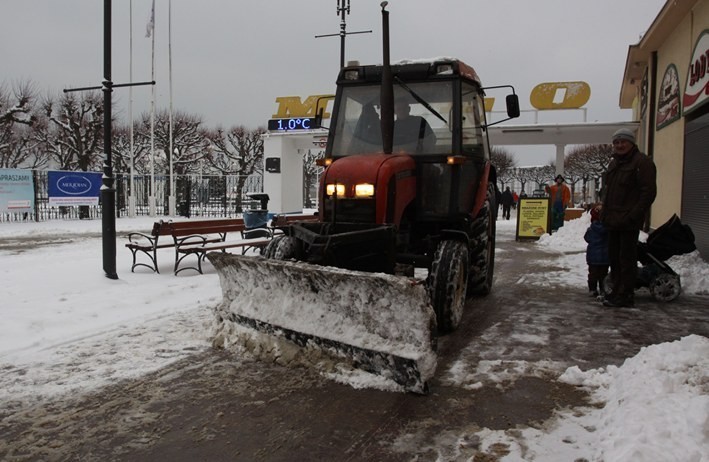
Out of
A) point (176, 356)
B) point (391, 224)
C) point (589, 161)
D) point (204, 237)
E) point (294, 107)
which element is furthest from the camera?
point (589, 161)

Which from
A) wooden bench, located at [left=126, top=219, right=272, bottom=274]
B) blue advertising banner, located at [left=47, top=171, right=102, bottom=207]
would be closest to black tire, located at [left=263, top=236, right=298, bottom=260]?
wooden bench, located at [left=126, top=219, right=272, bottom=274]

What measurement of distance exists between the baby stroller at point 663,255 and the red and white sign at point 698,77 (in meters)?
3.70

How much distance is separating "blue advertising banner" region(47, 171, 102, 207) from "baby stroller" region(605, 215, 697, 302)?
17.9 metres

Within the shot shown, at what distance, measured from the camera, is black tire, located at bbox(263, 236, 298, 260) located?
497cm

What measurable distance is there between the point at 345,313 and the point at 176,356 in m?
1.60

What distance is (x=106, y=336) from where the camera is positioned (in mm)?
5000

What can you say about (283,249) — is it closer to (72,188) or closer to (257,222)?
(257,222)

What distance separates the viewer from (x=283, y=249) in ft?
16.4

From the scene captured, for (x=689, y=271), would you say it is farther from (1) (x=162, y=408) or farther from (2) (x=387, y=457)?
(1) (x=162, y=408)

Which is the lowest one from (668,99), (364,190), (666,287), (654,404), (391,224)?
(654,404)

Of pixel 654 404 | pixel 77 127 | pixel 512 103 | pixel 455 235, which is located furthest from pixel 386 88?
pixel 77 127

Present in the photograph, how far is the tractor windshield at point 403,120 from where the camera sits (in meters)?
5.38

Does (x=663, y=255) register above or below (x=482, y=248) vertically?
below

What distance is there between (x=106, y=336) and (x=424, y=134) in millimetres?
3660
